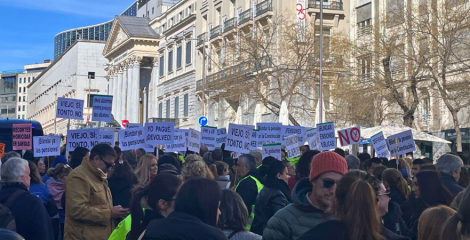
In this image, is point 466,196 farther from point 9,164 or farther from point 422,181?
point 9,164

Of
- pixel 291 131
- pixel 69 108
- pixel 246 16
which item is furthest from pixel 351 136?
pixel 246 16

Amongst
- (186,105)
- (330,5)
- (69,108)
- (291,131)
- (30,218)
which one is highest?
(330,5)

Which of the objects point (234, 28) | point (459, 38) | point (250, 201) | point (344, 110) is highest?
point (234, 28)

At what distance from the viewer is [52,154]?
12805 millimetres

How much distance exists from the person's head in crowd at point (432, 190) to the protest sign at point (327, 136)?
25.2ft

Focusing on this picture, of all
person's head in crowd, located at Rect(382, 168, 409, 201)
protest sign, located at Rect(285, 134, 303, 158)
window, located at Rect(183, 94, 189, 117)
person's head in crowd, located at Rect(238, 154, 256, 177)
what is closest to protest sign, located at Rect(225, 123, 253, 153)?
protest sign, located at Rect(285, 134, 303, 158)

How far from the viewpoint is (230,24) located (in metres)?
47.8

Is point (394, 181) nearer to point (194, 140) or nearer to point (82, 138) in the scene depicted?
point (82, 138)

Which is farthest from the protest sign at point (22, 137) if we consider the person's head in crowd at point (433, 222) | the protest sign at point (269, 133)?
the person's head in crowd at point (433, 222)

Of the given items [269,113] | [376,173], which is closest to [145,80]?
[269,113]

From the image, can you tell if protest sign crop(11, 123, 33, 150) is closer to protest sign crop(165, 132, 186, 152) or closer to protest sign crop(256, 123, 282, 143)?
protest sign crop(165, 132, 186, 152)

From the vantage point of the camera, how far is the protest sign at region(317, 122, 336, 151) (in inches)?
541

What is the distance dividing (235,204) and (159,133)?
9.50m

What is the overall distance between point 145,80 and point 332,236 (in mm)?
72351
